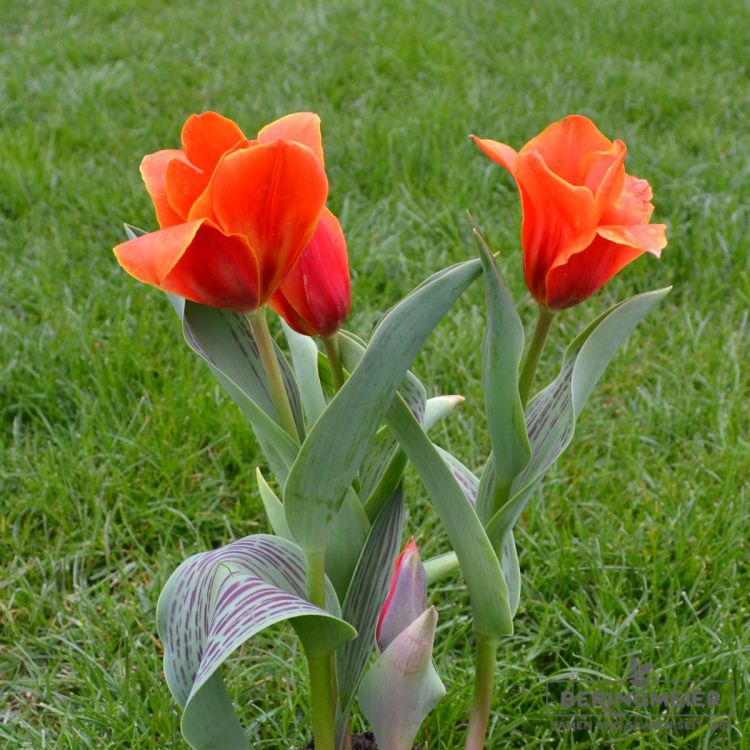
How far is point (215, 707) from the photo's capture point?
0.78m

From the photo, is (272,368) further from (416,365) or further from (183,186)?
(416,365)

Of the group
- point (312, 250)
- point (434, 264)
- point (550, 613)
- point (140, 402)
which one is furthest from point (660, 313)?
point (312, 250)

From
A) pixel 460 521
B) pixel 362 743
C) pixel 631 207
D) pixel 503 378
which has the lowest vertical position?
pixel 362 743

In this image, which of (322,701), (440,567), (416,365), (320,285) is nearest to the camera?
(320,285)

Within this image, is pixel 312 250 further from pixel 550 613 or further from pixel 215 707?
pixel 550 613

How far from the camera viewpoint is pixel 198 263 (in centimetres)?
69

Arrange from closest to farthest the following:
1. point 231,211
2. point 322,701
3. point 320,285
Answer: point 231,211, point 320,285, point 322,701

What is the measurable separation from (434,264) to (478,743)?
1.46 m

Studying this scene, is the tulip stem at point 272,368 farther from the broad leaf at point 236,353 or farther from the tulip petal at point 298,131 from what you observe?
the tulip petal at point 298,131

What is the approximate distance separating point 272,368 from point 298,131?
18cm

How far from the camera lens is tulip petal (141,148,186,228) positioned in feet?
2.34

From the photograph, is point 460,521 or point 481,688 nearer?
point 460,521

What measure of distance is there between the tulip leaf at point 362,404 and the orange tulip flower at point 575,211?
2.8 inches

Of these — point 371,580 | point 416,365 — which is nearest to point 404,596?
point 371,580
